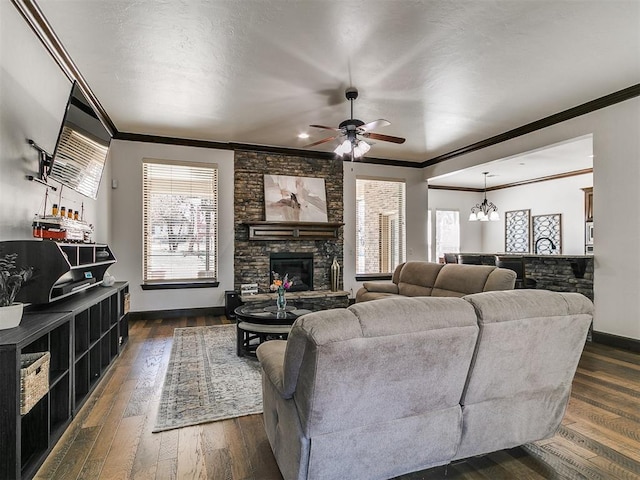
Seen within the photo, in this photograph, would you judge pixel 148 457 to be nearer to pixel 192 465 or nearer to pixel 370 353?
pixel 192 465

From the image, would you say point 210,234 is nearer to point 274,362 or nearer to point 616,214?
point 274,362

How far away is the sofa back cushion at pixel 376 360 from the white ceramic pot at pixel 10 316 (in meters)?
1.53

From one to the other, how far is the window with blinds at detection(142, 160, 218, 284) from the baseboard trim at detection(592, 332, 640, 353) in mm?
5394

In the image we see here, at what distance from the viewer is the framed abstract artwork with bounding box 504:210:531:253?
908cm

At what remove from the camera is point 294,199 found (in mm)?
6352

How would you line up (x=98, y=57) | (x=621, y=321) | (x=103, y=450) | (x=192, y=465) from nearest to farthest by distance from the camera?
(x=192, y=465), (x=103, y=450), (x=98, y=57), (x=621, y=321)

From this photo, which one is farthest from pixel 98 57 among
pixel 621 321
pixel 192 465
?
pixel 621 321

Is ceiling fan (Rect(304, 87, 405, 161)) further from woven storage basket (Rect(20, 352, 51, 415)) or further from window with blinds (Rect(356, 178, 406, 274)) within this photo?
woven storage basket (Rect(20, 352, 51, 415))

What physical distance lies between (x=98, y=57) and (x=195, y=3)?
138 cm

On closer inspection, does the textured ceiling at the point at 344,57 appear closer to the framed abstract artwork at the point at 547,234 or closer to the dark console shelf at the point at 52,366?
the dark console shelf at the point at 52,366

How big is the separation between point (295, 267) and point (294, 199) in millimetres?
1228

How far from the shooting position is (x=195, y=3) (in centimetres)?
251

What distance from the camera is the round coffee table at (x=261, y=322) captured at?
3393 mm

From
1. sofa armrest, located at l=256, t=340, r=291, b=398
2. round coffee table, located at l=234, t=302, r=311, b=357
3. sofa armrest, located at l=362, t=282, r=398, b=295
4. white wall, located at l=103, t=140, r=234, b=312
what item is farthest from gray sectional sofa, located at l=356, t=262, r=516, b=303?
white wall, located at l=103, t=140, r=234, b=312
